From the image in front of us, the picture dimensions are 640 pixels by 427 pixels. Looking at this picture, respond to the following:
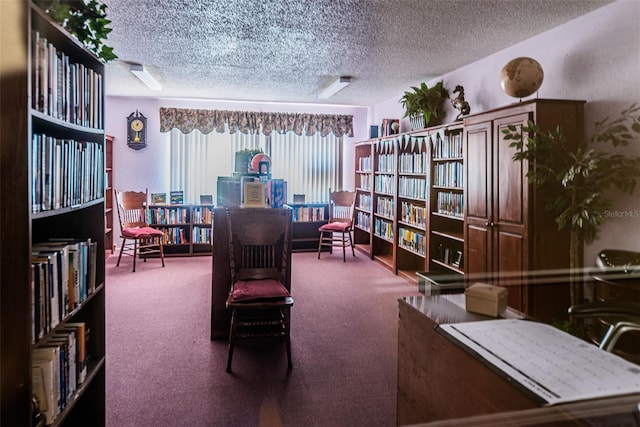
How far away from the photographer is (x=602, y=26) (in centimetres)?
307

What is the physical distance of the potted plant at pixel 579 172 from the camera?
2.76 m

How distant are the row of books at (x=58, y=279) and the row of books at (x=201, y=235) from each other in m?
5.12

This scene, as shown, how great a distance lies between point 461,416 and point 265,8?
295 centimetres

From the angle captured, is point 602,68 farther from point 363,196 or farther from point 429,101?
point 363,196

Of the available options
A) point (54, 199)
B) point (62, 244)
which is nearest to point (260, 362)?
point (62, 244)

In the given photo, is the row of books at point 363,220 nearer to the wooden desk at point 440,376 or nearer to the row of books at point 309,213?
the row of books at point 309,213

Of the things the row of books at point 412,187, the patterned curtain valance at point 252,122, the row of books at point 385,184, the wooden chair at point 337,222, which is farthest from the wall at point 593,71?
the patterned curtain valance at point 252,122

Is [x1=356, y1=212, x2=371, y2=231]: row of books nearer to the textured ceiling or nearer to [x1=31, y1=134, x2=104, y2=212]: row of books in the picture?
the textured ceiling

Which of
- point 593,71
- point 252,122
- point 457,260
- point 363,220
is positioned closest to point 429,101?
point 457,260

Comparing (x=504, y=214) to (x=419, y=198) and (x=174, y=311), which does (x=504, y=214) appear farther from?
(x=174, y=311)

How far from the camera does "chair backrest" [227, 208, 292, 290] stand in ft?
10.3

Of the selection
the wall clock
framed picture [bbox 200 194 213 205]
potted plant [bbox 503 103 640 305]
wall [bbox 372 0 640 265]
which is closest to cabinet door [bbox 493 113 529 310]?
potted plant [bbox 503 103 640 305]

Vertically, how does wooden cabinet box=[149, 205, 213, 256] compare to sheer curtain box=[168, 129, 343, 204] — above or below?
below

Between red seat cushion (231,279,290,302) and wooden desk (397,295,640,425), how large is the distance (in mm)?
1370
